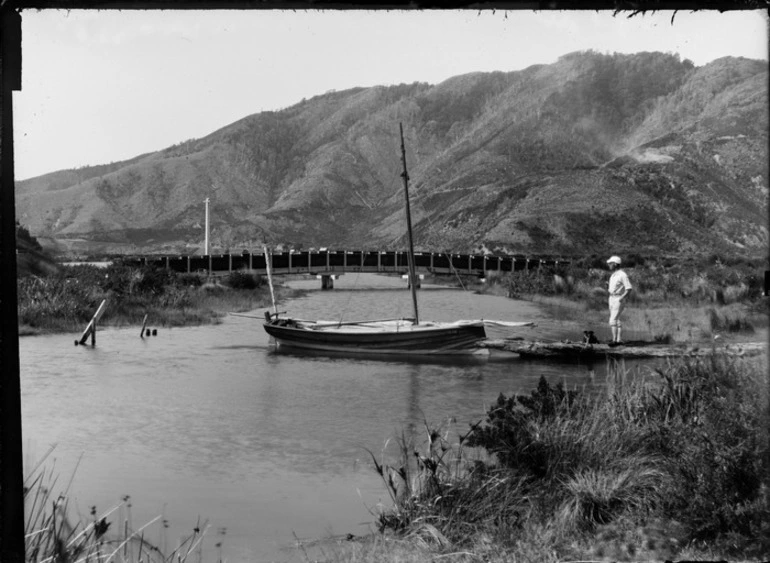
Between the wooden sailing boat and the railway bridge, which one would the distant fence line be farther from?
the wooden sailing boat

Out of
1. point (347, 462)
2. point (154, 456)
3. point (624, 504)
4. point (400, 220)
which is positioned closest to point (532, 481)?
point (624, 504)

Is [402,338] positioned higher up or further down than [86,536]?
further down

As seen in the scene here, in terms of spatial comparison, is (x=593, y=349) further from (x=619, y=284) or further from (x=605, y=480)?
(x=605, y=480)

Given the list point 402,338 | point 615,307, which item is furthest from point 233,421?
point 402,338

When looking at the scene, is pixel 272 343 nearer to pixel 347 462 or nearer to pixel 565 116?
pixel 347 462

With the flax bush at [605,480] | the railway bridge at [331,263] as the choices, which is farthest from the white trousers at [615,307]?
the railway bridge at [331,263]
